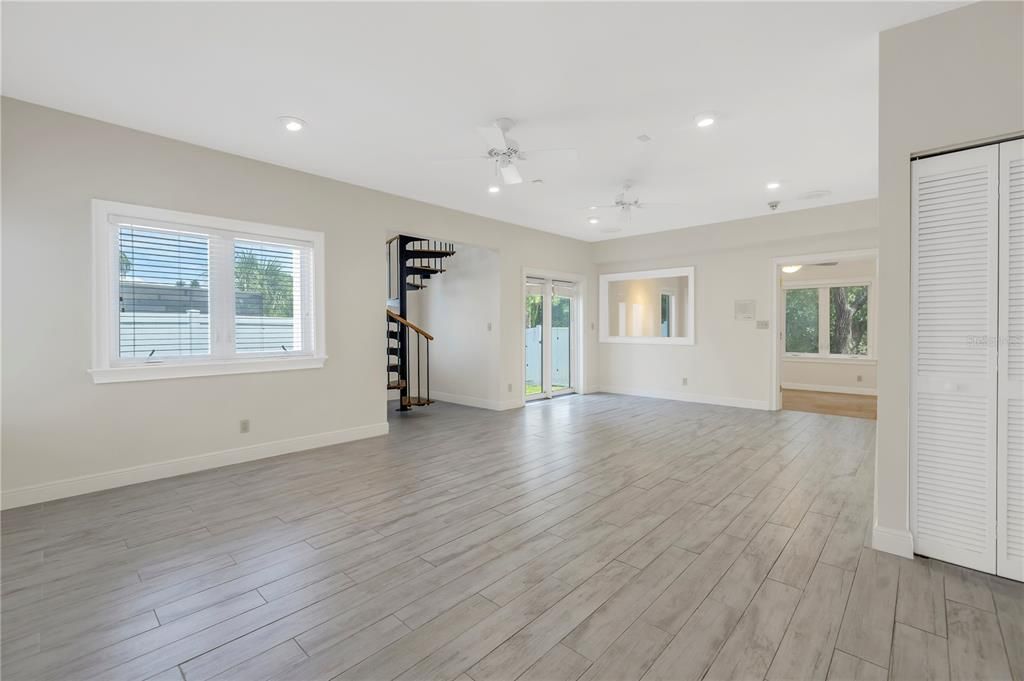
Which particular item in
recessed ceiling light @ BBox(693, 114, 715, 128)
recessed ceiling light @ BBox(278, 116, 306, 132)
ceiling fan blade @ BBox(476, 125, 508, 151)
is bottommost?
ceiling fan blade @ BBox(476, 125, 508, 151)

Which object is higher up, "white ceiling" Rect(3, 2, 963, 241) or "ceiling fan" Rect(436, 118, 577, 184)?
"white ceiling" Rect(3, 2, 963, 241)

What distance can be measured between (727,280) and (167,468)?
7443mm

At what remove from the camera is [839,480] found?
11.8 ft

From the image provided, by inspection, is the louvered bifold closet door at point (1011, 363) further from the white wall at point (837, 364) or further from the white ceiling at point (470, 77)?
the white wall at point (837, 364)

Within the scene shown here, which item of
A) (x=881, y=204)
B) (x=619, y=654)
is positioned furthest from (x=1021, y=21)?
(x=619, y=654)

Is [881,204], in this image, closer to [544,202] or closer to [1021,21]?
[1021,21]

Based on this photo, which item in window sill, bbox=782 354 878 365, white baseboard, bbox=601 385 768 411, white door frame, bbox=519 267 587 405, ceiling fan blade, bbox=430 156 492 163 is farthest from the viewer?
window sill, bbox=782 354 878 365

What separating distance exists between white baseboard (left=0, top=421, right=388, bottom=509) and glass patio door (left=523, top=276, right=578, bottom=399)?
3.49m

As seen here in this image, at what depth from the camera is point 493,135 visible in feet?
10.7

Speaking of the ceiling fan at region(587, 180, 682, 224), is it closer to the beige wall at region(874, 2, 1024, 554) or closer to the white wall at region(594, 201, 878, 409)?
the white wall at region(594, 201, 878, 409)

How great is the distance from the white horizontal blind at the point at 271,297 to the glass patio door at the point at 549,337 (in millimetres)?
3633

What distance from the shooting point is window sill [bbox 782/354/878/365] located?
8.02 m

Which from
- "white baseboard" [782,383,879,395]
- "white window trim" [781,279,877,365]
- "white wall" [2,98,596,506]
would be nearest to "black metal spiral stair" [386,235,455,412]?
"white wall" [2,98,596,506]

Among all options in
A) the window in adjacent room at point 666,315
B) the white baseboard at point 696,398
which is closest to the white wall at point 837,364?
the white baseboard at point 696,398
